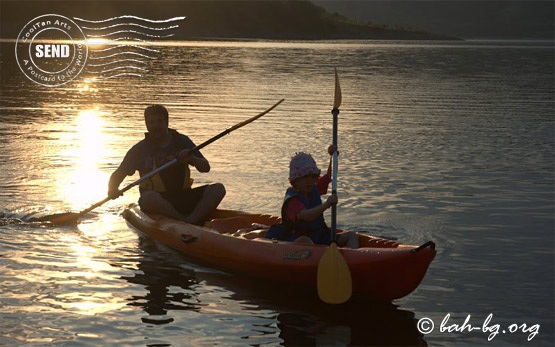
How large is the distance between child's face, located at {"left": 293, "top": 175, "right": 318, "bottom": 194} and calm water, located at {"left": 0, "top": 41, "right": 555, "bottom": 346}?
34.4 inches

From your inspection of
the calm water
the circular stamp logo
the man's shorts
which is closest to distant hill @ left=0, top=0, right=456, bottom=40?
the circular stamp logo

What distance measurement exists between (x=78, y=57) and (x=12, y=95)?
26.4 m

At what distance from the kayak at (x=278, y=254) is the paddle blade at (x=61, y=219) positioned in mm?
941

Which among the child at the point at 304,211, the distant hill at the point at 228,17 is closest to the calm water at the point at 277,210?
the child at the point at 304,211

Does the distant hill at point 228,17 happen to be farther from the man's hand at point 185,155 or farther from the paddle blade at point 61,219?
the man's hand at point 185,155

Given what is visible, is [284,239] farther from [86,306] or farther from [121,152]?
[121,152]

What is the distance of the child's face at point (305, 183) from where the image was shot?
344 inches

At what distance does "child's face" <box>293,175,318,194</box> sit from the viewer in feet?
28.7

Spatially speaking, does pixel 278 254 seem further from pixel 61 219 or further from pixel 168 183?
pixel 61 219

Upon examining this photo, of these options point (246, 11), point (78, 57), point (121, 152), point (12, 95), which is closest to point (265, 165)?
point (121, 152)

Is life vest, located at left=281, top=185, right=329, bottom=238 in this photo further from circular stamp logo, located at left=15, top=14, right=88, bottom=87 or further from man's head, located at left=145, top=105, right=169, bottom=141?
circular stamp logo, located at left=15, top=14, right=88, bottom=87

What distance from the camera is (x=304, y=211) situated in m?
8.68

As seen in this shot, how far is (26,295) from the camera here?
8.55 metres

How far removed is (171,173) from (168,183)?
13cm
